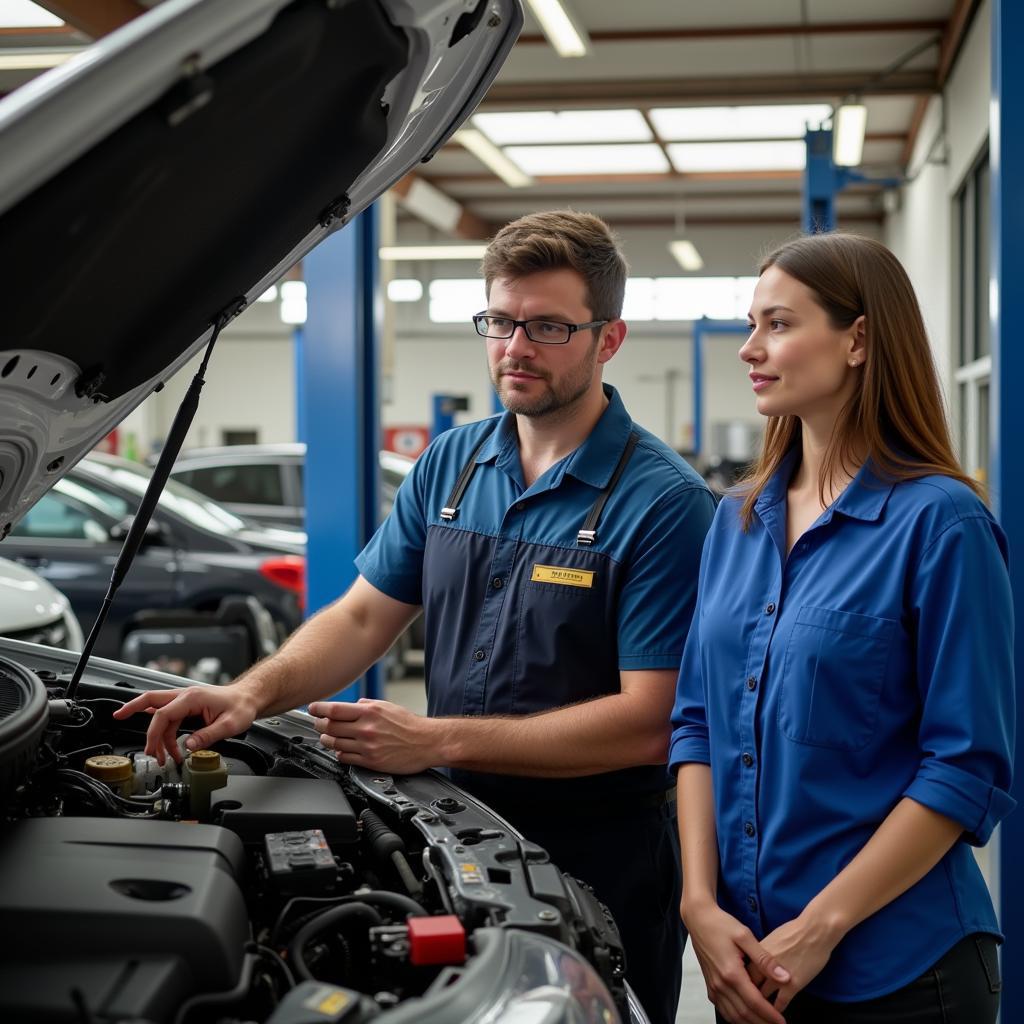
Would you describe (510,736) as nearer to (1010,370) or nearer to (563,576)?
(563,576)

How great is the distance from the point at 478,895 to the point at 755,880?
0.51m

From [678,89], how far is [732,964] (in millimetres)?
9035

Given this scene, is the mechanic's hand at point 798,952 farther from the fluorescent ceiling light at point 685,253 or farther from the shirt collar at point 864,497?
the fluorescent ceiling light at point 685,253

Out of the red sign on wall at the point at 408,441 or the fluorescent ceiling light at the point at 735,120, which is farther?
the red sign on wall at the point at 408,441

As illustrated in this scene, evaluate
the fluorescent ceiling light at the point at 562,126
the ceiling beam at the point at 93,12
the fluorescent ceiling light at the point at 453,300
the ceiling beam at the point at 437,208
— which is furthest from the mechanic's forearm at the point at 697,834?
the fluorescent ceiling light at the point at 453,300

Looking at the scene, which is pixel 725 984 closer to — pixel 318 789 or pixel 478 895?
pixel 478 895

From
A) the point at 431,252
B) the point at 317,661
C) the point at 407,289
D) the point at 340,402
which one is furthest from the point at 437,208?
the point at 317,661

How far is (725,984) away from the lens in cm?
161

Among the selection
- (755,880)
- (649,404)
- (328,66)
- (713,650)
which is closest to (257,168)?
(328,66)

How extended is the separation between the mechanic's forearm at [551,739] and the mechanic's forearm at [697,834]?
0.43ft

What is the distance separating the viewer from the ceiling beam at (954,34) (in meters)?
7.96

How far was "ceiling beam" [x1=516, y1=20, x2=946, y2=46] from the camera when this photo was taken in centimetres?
872

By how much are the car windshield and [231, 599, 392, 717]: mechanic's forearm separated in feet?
14.7

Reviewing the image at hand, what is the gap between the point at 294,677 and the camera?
2.10 meters
